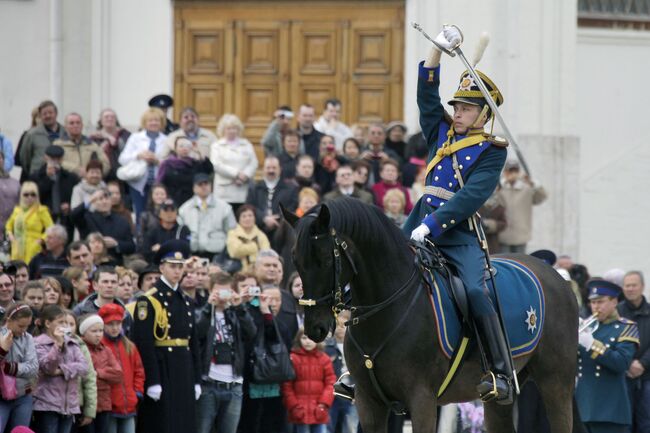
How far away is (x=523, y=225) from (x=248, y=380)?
5.91 meters

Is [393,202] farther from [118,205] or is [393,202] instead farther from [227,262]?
[118,205]

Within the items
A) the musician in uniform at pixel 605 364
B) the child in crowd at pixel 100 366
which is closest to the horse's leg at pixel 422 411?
the child in crowd at pixel 100 366

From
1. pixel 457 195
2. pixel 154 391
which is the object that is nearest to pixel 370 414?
pixel 457 195

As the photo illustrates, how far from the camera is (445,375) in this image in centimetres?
1035

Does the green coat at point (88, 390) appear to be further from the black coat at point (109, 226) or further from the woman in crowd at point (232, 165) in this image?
the woman in crowd at point (232, 165)

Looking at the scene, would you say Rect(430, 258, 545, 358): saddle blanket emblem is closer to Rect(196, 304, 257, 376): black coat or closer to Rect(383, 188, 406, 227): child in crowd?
Rect(196, 304, 257, 376): black coat

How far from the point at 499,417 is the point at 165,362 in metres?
3.89

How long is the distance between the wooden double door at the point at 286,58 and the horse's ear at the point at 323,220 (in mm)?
13822

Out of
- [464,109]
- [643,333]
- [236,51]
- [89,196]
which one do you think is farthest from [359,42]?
[464,109]

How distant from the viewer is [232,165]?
61.7ft

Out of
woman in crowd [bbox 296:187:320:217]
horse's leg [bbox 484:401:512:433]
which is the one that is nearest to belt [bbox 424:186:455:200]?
horse's leg [bbox 484:401:512:433]

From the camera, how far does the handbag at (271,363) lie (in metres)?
14.6

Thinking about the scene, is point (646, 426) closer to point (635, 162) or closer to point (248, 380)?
point (248, 380)

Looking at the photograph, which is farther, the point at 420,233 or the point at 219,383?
the point at 219,383
